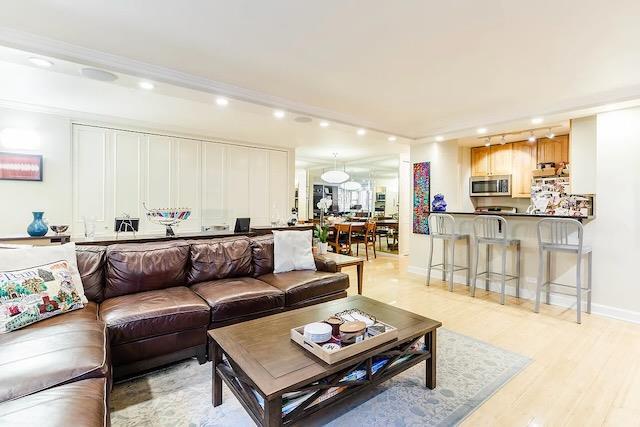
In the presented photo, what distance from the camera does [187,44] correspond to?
7.93 ft

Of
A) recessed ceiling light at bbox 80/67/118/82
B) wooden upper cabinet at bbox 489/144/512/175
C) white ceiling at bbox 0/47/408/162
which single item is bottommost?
wooden upper cabinet at bbox 489/144/512/175

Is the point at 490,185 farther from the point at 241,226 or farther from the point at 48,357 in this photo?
the point at 48,357

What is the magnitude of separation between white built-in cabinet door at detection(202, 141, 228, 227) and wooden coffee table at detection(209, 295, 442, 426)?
4.21 m

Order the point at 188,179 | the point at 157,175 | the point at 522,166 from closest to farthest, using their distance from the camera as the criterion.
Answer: the point at 157,175 < the point at 522,166 < the point at 188,179

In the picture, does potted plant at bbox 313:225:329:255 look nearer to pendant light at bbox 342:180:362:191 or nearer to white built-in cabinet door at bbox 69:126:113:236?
white built-in cabinet door at bbox 69:126:113:236

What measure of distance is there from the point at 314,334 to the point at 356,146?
530cm

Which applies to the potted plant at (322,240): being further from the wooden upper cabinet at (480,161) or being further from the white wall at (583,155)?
the wooden upper cabinet at (480,161)

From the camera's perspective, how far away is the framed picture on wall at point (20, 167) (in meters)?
3.97

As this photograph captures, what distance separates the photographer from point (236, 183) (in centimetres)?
625

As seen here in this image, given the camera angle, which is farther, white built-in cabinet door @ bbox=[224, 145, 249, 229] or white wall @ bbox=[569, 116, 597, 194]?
white built-in cabinet door @ bbox=[224, 145, 249, 229]

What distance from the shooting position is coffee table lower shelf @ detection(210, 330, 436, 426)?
1.43 m

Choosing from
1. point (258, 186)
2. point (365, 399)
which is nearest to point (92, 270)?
point (365, 399)

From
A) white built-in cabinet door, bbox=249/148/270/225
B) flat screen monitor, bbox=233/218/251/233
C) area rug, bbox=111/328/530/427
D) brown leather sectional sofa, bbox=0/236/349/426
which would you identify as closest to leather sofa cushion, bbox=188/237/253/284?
brown leather sectional sofa, bbox=0/236/349/426

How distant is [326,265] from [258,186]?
11.5ft
